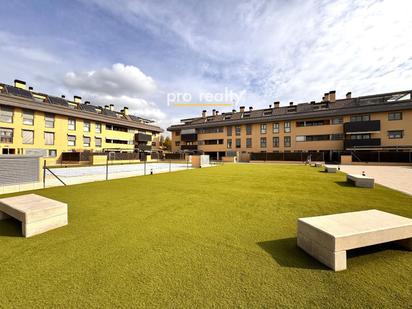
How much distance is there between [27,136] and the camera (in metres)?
27.7

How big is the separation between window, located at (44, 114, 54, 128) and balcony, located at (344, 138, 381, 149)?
1980 inches

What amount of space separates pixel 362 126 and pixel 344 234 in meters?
38.3

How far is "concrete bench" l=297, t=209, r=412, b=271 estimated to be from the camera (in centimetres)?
281

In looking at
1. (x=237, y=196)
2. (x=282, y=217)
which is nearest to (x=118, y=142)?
(x=237, y=196)

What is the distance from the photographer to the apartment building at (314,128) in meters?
30.9

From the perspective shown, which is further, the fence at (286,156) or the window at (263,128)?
the window at (263,128)

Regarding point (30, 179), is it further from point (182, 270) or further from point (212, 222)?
point (182, 270)

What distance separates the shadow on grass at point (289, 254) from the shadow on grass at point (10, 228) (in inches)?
213

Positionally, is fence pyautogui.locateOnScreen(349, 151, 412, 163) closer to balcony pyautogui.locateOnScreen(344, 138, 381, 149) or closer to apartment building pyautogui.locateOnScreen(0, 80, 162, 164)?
balcony pyautogui.locateOnScreen(344, 138, 381, 149)

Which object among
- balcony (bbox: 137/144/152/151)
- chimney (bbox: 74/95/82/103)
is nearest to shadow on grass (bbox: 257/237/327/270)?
balcony (bbox: 137/144/152/151)

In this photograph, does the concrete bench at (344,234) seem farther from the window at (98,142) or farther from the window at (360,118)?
the window at (98,142)

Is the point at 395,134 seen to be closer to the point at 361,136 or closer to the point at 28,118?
the point at 361,136

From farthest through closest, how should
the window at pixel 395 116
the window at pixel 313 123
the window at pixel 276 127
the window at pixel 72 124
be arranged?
the window at pixel 276 127, the window at pixel 313 123, the window at pixel 72 124, the window at pixel 395 116

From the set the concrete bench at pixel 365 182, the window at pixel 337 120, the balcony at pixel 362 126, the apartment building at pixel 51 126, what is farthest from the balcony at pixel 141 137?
the concrete bench at pixel 365 182
